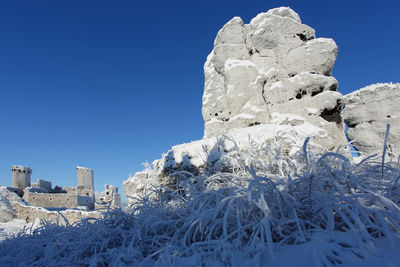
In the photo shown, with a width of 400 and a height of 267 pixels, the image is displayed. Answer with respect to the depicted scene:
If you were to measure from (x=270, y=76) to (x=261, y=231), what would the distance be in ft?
25.4

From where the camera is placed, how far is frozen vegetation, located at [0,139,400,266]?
34.6 inches

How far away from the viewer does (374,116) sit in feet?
32.7

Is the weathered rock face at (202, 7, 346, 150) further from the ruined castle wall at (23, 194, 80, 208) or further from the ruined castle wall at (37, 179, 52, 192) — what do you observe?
the ruined castle wall at (37, 179, 52, 192)

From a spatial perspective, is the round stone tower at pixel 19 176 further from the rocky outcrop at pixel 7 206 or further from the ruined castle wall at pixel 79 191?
the rocky outcrop at pixel 7 206

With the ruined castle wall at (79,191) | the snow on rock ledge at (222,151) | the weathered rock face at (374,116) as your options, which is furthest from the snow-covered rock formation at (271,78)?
the ruined castle wall at (79,191)

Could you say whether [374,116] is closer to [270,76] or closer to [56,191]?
[270,76]

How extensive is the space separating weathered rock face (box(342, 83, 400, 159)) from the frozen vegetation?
408 inches

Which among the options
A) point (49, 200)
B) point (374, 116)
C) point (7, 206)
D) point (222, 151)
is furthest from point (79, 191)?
point (374, 116)

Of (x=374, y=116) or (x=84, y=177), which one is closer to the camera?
(x=374, y=116)

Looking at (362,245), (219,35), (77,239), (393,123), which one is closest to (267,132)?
(362,245)

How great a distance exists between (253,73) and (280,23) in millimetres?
2300

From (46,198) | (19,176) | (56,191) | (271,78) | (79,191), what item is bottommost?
(46,198)

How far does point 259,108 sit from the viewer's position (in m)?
7.38

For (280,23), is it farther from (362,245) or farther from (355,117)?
(362,245)
